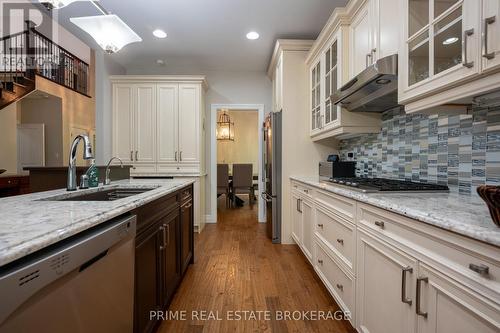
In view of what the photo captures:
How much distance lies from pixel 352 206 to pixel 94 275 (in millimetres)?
1314

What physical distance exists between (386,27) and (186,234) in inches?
87.9

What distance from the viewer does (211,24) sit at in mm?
3072

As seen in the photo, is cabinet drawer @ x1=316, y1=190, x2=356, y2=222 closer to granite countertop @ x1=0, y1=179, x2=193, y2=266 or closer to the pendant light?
granite countertop @ x1=0, y1=179, x2=193, y2=266

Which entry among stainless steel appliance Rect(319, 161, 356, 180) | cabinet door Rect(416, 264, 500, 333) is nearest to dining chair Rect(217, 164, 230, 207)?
stainless steel appliance Rect(319, 161, 356, 180)

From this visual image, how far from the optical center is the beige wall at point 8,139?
5773 mm

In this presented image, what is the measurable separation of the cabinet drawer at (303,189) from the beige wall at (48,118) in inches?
242

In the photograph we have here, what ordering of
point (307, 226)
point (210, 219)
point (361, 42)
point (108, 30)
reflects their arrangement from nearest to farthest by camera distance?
1. point (361, 42)
2. point (108, 30)
3. point (307, 226)
4. point (210, 219)

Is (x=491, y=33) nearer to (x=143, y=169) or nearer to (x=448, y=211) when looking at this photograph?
(x=448, y=211)

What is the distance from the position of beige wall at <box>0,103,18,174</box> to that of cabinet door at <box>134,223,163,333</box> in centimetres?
654

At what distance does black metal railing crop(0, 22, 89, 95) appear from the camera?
474cm

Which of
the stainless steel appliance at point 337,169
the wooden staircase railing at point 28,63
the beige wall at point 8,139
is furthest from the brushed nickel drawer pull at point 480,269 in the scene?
the beige wall at point 8,139

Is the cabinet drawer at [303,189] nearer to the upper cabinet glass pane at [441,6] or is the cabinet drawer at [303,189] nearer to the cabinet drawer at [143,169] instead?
Result: the upper cabinet glass pane at [441,6]

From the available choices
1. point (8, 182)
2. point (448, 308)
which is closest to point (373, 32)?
point (448, 308)

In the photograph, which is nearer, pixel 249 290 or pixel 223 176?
pixel 249 290
